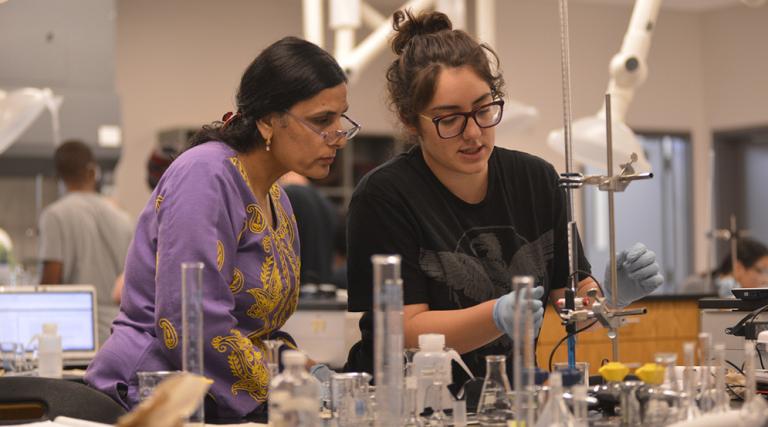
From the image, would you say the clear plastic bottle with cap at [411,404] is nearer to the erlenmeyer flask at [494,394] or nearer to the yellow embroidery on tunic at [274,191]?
the erlenmeyer flask at [494,394]

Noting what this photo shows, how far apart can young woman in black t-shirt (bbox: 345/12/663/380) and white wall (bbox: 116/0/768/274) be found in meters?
4.85

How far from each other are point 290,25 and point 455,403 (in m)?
6.68

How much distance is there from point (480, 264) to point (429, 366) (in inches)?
18.8

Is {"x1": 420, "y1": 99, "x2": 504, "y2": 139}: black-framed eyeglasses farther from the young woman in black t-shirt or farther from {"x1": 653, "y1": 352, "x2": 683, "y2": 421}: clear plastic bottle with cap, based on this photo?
{"x1": 653, "y1": 352, "x2": 683, "y2": 421}: clear plastic bottle with cap

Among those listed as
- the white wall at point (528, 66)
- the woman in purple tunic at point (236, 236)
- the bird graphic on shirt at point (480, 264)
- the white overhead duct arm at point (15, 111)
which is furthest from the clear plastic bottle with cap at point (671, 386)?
the white wall at point (528, 66)

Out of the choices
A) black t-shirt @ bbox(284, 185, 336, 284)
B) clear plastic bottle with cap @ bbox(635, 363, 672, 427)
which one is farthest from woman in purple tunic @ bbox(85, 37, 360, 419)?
black t-shirt @ bbox(284, 185, 336, 284)

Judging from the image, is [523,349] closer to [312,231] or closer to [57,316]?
[57,316]

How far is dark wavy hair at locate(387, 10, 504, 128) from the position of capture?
1.98 meters

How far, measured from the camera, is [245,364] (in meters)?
1.72

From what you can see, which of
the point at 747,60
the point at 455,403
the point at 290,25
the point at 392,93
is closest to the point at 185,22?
the point at 290,25

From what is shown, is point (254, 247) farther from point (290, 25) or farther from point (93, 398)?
point (290, 25)

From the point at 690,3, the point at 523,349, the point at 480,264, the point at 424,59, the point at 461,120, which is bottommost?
the point at 523,349

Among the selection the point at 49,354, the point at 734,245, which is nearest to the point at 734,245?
the point at 734,245

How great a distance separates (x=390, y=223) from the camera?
1964 millimetres
